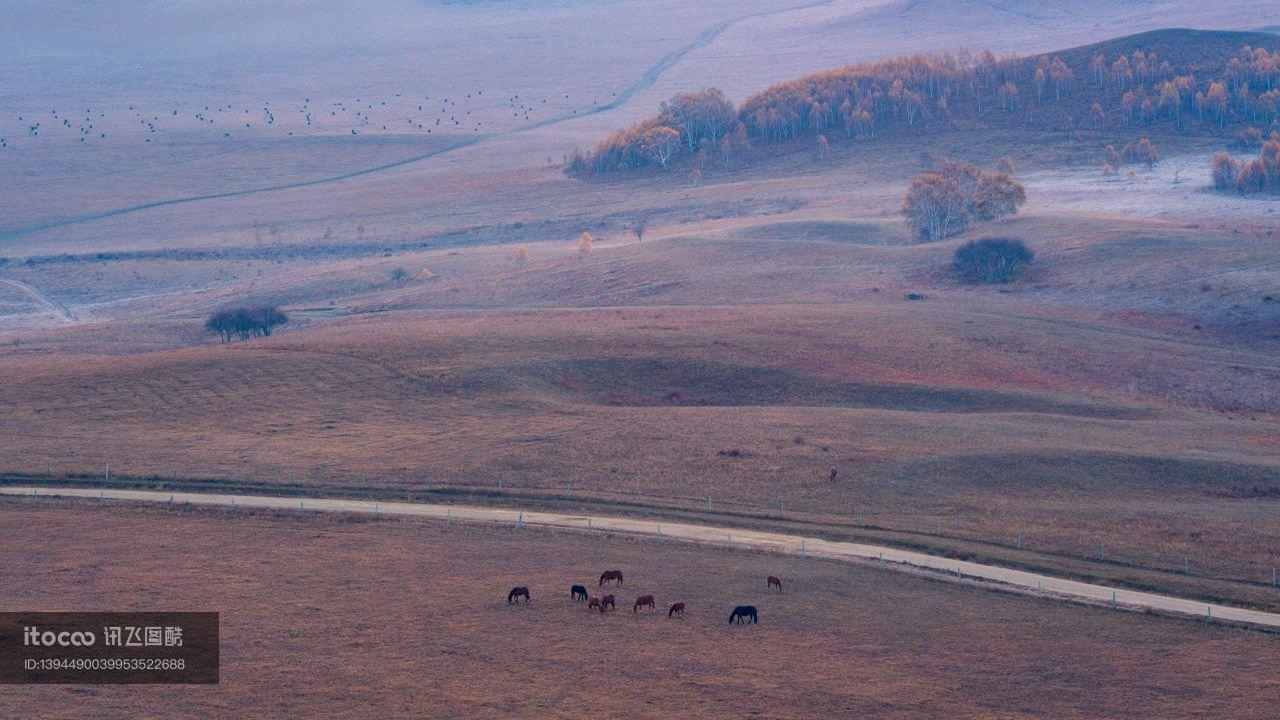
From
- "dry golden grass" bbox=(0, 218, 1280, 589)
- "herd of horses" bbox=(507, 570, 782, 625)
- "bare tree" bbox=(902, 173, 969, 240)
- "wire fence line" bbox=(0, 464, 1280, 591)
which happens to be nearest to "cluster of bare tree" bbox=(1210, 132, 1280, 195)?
"bare tree" bbox=(902, 173, 969, 240)

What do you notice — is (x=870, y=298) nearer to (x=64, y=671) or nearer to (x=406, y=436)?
(x=406, y=436)

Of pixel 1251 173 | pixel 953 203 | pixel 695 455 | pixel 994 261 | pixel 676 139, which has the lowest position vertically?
pixel 695 455

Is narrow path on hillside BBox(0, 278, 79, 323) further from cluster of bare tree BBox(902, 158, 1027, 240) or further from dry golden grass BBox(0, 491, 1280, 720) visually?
cluster of bare tree BBox(902, 158, 1027, 240)

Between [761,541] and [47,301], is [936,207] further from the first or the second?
[47,301]
